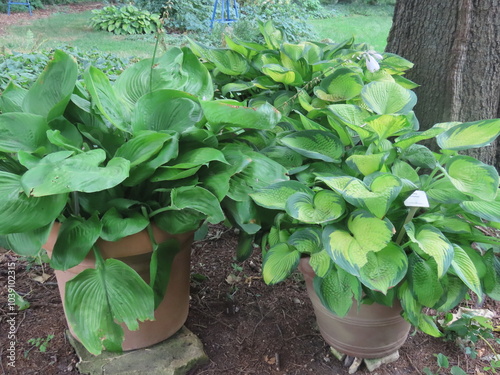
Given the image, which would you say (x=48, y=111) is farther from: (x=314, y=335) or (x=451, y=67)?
(x=451, y=67)

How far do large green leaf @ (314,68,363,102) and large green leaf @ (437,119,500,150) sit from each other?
17.9 inches

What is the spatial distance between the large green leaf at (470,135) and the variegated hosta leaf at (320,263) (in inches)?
17.5

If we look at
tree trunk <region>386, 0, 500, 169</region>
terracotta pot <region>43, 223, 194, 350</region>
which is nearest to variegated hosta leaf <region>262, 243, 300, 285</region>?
terracotta pot <region>43, 223, 194, 350</region>

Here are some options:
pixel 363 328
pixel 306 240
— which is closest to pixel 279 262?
pixel 306 240

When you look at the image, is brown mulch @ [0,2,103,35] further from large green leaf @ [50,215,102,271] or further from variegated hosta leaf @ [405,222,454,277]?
variegated hosta leaf @ [405,222,454,277]

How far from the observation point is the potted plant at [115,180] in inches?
43.8

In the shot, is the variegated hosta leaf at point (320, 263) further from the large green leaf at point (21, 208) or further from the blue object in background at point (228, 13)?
the blue object in background at point (228, 13)

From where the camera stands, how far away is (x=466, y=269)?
1143 mm

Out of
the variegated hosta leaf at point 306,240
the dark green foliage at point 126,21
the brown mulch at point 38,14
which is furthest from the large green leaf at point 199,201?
the brown mulch at point 38,14

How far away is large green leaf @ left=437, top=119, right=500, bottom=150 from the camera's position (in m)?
1.18

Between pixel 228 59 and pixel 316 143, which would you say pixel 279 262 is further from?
pixel 228 59

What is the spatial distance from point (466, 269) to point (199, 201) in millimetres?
718

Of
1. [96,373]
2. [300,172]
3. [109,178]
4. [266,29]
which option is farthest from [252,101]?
[96,373]

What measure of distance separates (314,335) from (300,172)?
2.04 ft
